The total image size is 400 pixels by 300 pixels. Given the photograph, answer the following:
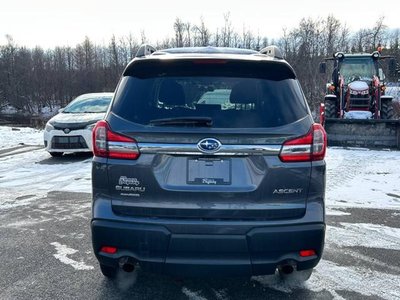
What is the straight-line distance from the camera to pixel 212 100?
2869 millimetres

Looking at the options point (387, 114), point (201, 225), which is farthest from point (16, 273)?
point (387, 114)

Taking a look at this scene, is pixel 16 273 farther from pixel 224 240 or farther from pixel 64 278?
pixel 224 240

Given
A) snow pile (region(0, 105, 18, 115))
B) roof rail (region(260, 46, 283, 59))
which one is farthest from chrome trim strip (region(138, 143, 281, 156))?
snow pile (region(0, 105, 18, 115))

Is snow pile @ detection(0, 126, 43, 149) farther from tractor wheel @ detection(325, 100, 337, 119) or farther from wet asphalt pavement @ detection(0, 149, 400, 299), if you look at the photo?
tractor wheel @ detection(325, 100, 337, 119)

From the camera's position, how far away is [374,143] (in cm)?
1207

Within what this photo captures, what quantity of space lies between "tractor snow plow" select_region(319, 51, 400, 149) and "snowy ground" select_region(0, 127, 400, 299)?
2.83ft

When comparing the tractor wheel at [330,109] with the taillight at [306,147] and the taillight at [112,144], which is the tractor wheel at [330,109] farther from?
the taillight at [112,144]

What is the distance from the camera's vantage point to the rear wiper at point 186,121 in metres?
2.69

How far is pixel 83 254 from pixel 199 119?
2323 millimetres

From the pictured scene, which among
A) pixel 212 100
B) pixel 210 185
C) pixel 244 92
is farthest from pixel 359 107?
pixel 210 185

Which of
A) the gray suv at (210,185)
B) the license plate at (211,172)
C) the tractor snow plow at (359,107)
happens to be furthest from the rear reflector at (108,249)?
the tractor snow plow at (359,107)

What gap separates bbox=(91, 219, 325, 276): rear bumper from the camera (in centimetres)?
263

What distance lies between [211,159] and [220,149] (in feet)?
0.31

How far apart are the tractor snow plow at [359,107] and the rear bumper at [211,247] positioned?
10211mm
